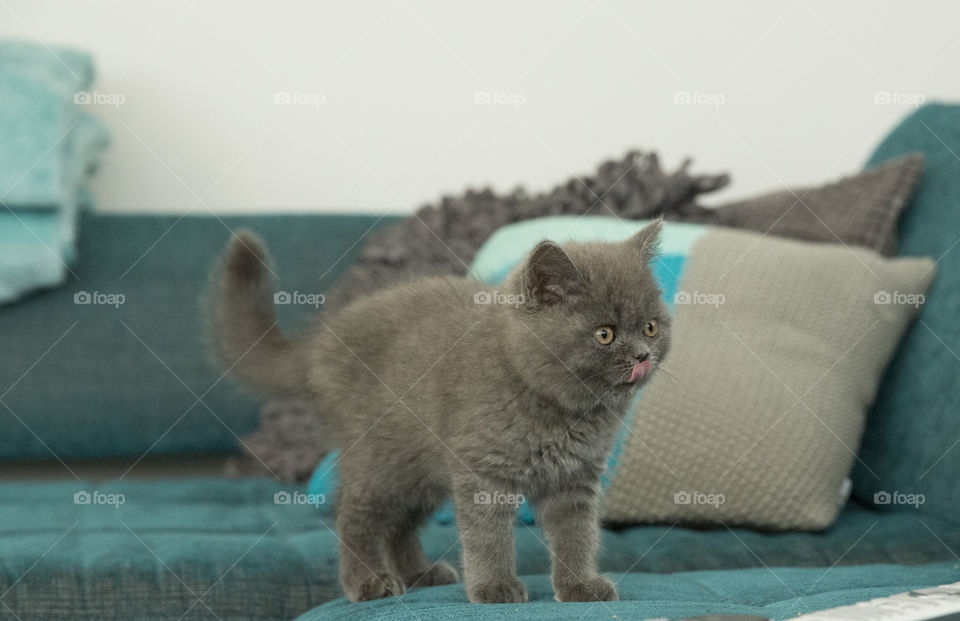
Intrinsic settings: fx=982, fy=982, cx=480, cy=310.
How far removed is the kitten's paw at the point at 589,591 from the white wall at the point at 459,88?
1.53 metres

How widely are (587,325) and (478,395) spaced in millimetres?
177

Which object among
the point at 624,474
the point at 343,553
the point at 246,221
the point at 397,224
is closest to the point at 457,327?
the point at 343,553

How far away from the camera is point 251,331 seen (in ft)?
4.95

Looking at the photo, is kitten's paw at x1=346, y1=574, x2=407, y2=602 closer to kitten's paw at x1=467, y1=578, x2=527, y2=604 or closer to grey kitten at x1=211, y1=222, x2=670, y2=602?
grey kitten at x1=211, y1=222, x2=670, y2=602

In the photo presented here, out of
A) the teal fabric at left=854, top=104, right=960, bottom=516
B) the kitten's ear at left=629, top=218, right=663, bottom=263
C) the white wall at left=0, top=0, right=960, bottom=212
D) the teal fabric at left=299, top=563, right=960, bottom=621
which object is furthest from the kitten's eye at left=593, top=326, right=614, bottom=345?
the white wall at left=0, top=0, right=960, bottom=212

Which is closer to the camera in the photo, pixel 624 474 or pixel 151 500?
pixel 624 474

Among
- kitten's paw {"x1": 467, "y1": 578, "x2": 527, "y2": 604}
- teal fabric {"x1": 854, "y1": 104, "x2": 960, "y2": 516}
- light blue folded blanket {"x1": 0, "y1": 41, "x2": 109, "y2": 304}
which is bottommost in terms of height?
kitten's paw {"x1": 467, "y1": 578, "x2": 527, "y2": 604}

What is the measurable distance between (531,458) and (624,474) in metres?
0.53

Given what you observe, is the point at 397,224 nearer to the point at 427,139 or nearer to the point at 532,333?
the point at 427,139

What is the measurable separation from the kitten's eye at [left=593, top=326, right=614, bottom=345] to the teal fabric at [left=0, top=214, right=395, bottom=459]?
1287 millimetres

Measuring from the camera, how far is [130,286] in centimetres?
232

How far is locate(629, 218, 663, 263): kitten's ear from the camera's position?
1191mm

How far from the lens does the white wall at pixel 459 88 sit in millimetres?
2479

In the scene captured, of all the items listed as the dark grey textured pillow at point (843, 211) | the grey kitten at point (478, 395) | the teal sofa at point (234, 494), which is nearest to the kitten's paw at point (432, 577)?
the grey kitten at point (478, 395)
